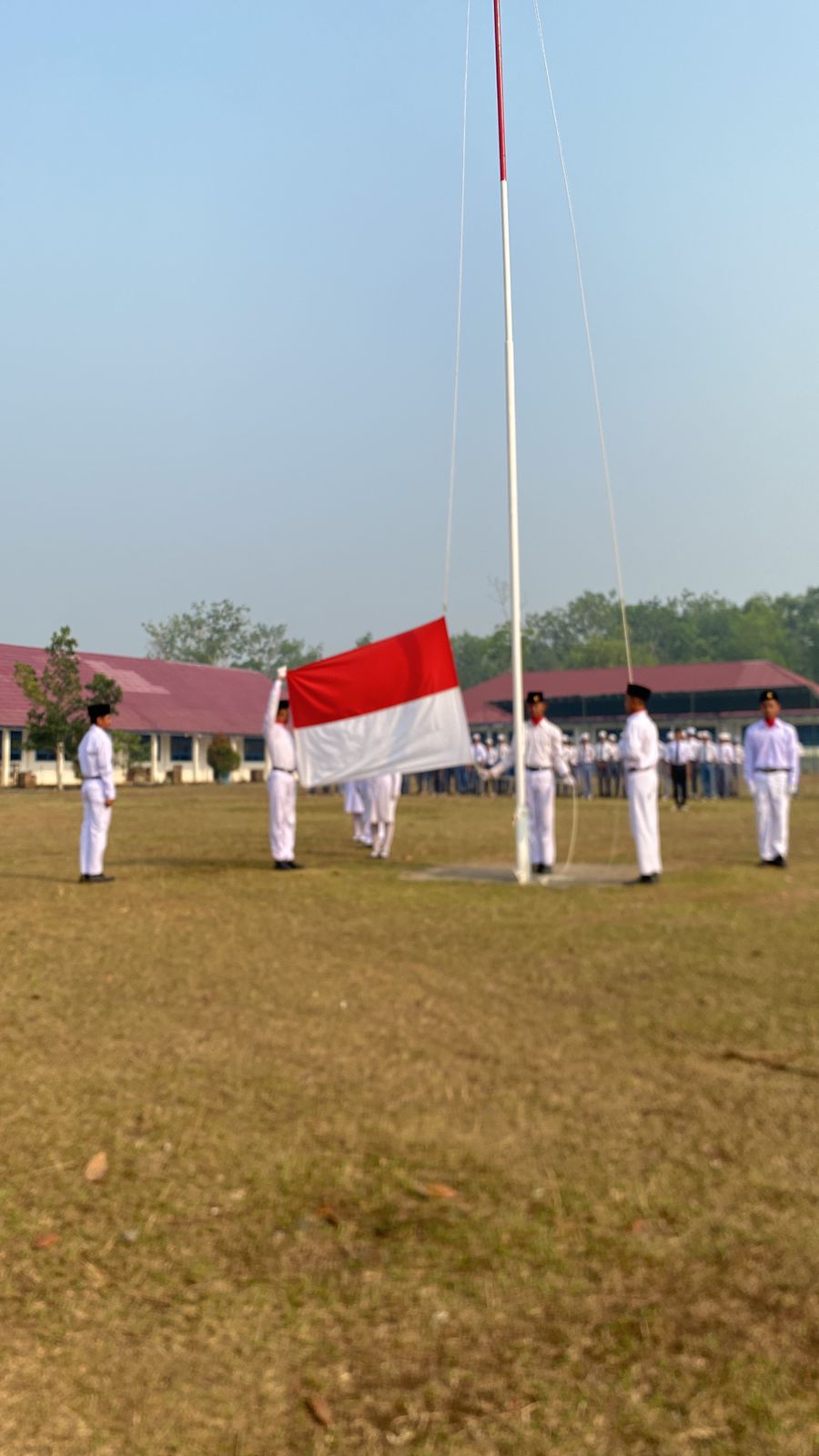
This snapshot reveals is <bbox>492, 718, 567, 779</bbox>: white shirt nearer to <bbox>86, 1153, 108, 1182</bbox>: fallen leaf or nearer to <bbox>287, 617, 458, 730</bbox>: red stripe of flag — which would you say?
<bbox>287, 617, 458, 730</bbox>: red stripe of flag

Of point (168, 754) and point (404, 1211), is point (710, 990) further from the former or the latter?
point (168, 754)

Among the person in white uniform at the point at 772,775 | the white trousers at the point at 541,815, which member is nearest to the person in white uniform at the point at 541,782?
the white trousers at the point at 541,815

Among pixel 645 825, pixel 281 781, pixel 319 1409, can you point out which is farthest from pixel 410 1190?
pixel 281 781

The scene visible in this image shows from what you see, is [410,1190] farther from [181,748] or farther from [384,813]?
[181,748]

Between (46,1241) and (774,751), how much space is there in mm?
12981

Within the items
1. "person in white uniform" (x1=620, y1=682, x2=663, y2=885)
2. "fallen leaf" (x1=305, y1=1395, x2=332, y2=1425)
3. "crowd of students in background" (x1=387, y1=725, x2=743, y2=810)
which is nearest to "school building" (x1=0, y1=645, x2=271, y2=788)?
"crowd of students in background" (x1=387, y1=725, x2=743, y2=810)

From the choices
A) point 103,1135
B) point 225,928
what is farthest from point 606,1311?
point 225,928

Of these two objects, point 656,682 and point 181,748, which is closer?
point 656,682

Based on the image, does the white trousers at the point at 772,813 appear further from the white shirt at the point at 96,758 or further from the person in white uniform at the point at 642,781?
the white shirt at the point at 96,758

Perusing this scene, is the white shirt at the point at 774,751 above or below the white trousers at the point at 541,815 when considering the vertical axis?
above

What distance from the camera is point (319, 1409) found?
374cm

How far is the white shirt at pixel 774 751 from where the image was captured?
1647 cm

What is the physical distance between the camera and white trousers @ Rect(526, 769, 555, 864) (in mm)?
15219

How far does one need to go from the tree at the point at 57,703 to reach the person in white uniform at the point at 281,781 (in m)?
32.6
